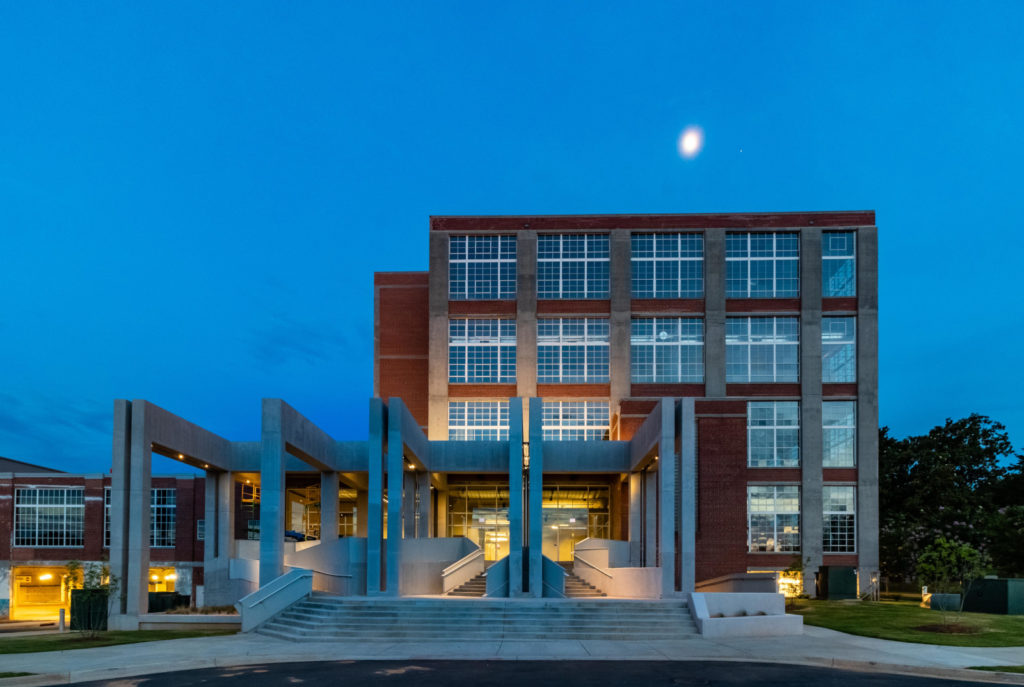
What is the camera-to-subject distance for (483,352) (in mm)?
54625

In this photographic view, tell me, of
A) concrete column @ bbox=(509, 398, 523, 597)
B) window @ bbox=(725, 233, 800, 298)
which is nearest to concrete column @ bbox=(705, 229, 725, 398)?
window @ bbox=(725, 233, 800, 298)

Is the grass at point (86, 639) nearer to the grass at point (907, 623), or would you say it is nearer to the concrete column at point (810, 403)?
the grass at point (907, 623)

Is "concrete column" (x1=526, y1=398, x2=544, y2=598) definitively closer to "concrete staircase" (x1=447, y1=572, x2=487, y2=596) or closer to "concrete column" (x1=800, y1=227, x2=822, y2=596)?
"concrete staircase" (x1=447, y1=572, x2=487, y2=596)

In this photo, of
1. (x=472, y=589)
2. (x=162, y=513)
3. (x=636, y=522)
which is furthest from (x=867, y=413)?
(x=162, y=513)

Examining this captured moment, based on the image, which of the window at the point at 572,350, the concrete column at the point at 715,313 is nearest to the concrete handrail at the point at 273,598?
the window at the point at 572,350

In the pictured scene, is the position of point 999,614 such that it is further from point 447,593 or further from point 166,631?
point 166,631

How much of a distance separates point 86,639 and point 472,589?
14484mm

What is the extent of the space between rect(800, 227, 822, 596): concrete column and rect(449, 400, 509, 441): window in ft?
59.5

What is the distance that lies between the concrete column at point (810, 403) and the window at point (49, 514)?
140 feet

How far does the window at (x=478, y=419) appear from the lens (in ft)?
176

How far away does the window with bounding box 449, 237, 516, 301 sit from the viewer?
181 ft

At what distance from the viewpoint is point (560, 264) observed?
55.2m

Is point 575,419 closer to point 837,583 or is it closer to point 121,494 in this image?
point 837,583

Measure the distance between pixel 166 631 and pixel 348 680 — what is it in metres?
13.2
